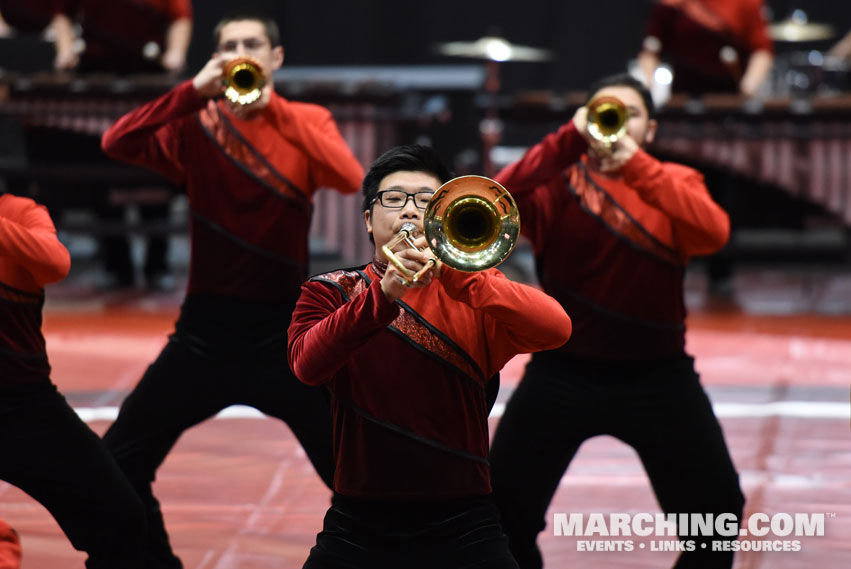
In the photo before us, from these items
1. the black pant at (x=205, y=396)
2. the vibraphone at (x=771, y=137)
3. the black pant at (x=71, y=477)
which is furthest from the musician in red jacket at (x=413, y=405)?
the vibraphone at (x=771, y=137)

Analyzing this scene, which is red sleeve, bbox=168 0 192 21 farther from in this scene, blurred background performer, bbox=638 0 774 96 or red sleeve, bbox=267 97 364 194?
red sleeve, bbox=267 97 364 194

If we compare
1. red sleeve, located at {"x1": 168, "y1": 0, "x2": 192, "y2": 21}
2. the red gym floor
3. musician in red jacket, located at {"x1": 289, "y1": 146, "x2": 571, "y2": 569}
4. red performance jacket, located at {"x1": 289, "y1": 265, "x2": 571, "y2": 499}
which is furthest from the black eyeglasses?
red sleeve, located at {"x1": 168, "y1": 0, "x2": 192, "y2": 21}

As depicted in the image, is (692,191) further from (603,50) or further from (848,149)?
(603,50)

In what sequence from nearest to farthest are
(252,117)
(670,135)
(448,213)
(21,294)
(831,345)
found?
(448,213) → (21,294) → (252,117) → (831,345) → (670,135)

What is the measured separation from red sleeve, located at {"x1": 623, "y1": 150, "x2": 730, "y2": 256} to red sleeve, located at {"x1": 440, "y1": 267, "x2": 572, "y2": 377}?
1.07 m

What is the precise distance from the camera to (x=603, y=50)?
1307cm

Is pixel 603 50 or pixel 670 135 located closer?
pixel 670 135

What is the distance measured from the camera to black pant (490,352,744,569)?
137 inches

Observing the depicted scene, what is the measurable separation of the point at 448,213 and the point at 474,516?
0.66m

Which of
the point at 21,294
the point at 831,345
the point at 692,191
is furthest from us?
the point at 831,345

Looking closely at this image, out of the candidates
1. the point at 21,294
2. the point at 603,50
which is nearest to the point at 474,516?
the point at 21,294

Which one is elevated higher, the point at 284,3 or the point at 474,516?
the point at 284,3

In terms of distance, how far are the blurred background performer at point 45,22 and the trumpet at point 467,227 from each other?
21.7 feet

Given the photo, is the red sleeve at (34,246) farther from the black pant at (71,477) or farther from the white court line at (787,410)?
the white court line at (787,410)
